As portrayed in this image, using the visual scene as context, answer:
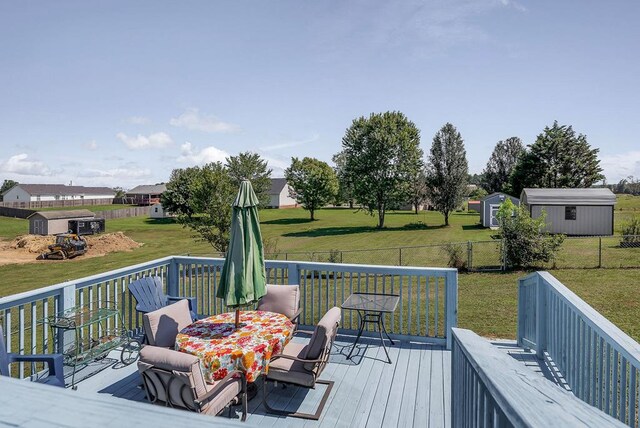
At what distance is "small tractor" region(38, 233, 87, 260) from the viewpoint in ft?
75.2

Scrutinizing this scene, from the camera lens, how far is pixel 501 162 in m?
59.2

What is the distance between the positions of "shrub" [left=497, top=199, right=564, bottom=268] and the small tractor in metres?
23.0

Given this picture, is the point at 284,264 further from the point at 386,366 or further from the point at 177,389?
the point at 177,389

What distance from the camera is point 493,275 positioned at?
45.5 feet

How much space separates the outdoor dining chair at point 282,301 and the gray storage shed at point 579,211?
81.1ft

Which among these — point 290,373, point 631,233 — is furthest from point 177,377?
point 631,233

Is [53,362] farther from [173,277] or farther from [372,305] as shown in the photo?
[372,305]

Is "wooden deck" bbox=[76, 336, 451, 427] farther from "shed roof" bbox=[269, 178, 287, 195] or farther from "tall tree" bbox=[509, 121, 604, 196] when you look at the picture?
"shed roof" bbox=[269, 178, 287, 195]

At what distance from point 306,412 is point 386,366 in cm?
145

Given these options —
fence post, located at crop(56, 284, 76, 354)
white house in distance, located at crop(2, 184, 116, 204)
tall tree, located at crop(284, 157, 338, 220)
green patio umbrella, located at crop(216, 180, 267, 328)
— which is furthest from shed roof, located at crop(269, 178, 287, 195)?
green patio umbrella, located at crop(216, 180, 267, 328)

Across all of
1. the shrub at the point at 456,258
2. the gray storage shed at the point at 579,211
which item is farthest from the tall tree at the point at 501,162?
the shrub at the point at 456,258

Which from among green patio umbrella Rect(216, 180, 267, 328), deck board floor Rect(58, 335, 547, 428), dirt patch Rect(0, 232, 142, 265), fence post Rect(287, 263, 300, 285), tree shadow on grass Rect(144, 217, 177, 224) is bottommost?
dirt patch Rect(0, 232, 142, 265)

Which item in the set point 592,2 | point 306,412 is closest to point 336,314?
point 306,412

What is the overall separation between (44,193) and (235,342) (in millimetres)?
85848
